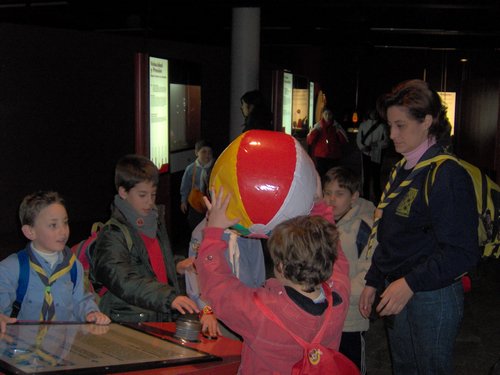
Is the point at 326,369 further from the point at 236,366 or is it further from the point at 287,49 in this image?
the point at 287,49

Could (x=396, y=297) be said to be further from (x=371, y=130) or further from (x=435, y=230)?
(x=371, y=130)

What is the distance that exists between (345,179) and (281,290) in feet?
5.80

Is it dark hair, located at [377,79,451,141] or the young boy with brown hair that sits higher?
dark hair, located at [377,79,451,141]

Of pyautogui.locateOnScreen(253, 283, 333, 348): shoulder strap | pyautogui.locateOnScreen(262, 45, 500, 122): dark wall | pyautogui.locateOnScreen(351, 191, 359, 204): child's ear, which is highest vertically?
pyautogui.locateOnScreen(262, 45, 500, 122): dark wall

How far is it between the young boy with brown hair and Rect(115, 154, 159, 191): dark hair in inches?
42.2

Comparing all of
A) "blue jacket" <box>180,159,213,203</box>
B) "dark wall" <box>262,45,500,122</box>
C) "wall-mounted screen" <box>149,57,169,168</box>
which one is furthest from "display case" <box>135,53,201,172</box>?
"dark wall" <box>262,45,500,122</box>

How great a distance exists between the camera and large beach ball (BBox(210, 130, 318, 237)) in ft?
6.97

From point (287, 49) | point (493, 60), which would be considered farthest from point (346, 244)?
point (493, 60)

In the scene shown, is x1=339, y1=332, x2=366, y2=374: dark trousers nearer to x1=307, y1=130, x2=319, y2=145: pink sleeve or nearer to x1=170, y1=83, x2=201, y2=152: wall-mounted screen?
x1=170, y1=83, x2=201, y2=152: wall-mounted screen

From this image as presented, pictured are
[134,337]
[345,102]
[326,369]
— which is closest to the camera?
[326,369]

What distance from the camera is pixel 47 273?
275cm

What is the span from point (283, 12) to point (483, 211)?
12.0 m

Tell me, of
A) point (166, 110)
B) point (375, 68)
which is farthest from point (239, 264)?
point (375, 68)

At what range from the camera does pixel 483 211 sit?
2.85 m
